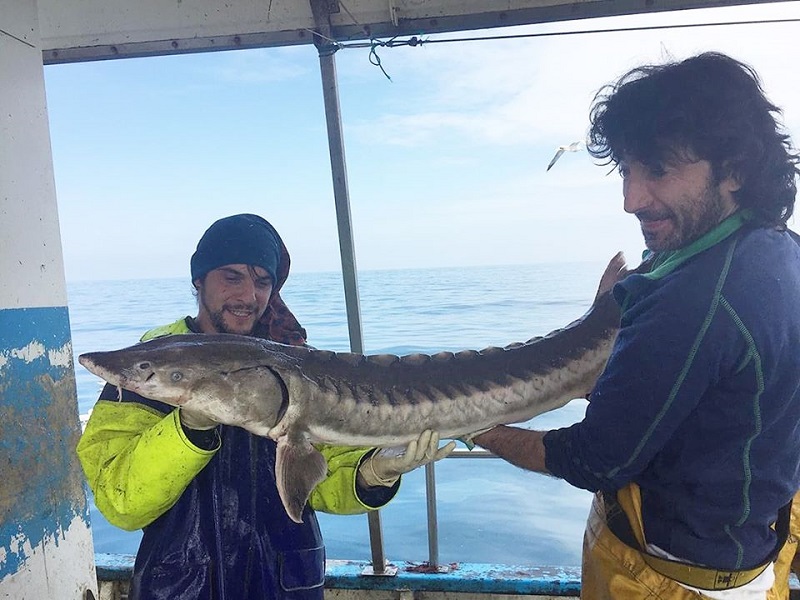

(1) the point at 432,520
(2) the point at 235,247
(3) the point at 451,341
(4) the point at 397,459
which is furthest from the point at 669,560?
(3) the point at 451,341

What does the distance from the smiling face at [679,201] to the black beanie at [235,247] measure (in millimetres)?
1063

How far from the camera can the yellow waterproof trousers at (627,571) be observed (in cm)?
155

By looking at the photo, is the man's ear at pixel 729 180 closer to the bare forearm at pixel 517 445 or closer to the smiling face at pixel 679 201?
the smiling face at pixel 679 201

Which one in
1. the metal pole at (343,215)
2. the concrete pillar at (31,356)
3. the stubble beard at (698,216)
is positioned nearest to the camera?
the stubble beard at (698,216)

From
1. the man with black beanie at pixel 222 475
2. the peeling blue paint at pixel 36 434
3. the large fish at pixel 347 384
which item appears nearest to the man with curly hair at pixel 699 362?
the large fish at pixel 347 384

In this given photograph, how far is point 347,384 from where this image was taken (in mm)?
1816

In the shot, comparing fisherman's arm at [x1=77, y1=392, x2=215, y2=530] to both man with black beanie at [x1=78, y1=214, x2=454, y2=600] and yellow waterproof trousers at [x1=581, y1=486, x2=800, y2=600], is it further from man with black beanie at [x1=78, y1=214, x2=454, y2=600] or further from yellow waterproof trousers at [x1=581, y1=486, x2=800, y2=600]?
yellow waterproof trousers at [x1=581, y1=486, x2=800, y2=600]

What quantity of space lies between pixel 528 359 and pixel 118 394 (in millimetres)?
1212

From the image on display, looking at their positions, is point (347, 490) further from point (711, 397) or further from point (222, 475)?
point (711, 397)

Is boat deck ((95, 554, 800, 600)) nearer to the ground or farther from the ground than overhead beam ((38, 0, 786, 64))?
nearer to the ground

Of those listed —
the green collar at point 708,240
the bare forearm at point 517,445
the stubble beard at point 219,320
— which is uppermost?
the green collar at point 708,240

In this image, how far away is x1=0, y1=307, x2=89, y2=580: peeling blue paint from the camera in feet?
6.98

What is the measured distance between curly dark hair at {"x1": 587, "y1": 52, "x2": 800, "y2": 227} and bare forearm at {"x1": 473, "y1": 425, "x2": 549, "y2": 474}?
800mm

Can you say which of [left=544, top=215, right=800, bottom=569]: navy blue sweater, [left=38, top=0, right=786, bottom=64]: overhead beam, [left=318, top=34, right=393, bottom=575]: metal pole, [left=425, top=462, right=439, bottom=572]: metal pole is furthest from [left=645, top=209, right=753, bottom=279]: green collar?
[left=425, top=462, right=439, bottom=572]: metal pole
